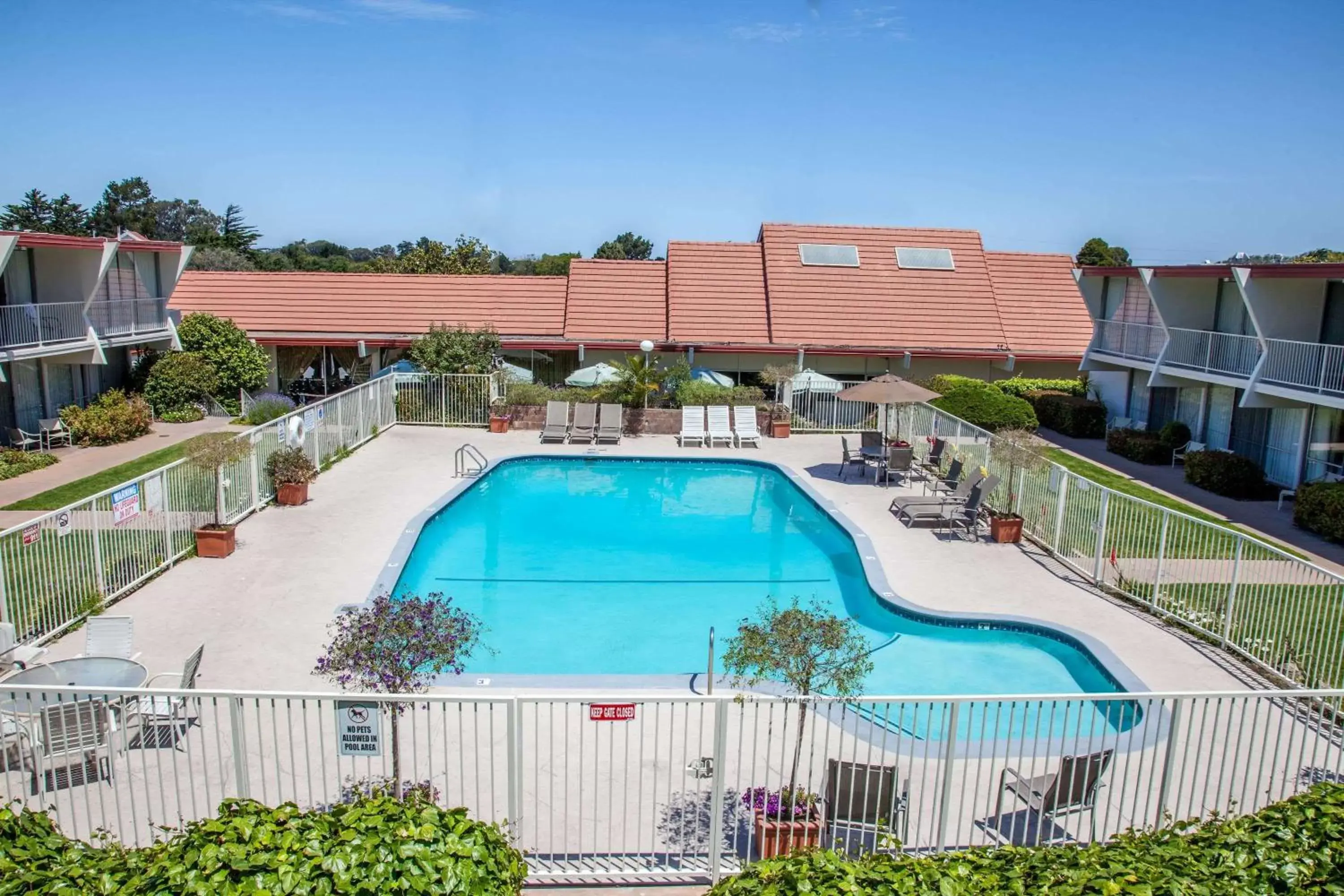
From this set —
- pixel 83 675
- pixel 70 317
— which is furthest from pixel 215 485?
pixel 70 317

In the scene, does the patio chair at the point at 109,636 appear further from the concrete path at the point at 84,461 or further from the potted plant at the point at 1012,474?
the potted plant at the point at 1012,474

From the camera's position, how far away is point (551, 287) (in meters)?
31.6

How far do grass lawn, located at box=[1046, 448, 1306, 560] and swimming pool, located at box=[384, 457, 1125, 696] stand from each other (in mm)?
4736

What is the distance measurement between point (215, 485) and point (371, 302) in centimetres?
1700

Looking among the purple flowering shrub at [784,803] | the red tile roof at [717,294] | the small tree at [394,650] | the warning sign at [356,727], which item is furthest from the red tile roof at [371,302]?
the purple flowering shrub at [784,803]

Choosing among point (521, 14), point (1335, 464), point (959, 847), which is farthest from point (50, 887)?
point (521, 14)

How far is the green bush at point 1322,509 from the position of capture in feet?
53.4

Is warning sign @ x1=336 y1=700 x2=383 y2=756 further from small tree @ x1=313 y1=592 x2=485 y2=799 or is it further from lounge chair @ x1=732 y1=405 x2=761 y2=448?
lounge chair @ x1=732 y1=405 x2=761 y2=448

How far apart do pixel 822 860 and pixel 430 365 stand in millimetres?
22394

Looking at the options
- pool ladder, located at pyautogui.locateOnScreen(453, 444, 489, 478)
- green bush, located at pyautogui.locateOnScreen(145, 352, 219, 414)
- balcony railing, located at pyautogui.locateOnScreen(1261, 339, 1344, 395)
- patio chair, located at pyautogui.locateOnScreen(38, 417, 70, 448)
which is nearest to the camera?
balcony railing, located at pyautogui.locateOnScreen(1261, 339, 1344, 395)

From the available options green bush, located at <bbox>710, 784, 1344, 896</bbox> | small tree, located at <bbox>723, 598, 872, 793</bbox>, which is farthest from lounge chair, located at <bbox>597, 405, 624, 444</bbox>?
green bush, located at <bbox>710, 784, 1344, 896</bbox>

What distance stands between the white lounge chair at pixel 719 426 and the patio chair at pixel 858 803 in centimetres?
1711

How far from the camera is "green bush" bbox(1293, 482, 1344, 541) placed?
640 inches

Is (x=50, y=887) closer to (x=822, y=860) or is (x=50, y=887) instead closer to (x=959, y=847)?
(x=822, y=860)
